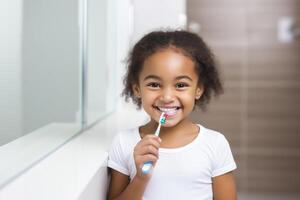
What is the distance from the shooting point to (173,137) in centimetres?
72

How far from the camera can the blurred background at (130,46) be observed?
627 mm

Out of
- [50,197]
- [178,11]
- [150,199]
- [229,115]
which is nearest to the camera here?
[50,197]

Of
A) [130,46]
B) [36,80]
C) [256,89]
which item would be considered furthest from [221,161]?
[256,89]

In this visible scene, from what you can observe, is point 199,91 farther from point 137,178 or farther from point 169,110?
point 137,178

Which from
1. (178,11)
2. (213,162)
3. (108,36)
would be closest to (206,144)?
(213,162)

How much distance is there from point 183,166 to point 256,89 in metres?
→ 1.45

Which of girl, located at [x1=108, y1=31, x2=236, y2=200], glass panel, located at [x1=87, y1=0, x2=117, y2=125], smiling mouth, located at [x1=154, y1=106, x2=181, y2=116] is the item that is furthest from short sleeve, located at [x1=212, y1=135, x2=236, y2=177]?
glass panel, located at [x1=87, y1=0, x2=117, y2=125]

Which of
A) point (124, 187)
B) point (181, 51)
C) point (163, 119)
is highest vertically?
point (181, 51)

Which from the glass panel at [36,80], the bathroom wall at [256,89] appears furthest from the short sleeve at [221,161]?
the bathroom wall at [256,89]

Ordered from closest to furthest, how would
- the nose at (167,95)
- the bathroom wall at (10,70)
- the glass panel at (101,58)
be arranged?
the bathroom wall at (10,70) < the nose at (167,95) < the glass panel at (101,58)

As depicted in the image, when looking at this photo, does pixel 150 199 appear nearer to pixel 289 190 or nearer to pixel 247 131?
pixel 247 131

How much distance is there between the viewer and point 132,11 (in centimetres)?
161

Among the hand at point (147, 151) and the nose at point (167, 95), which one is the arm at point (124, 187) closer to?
the hand at point (147, 151)

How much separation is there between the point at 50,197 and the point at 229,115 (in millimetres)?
1672
